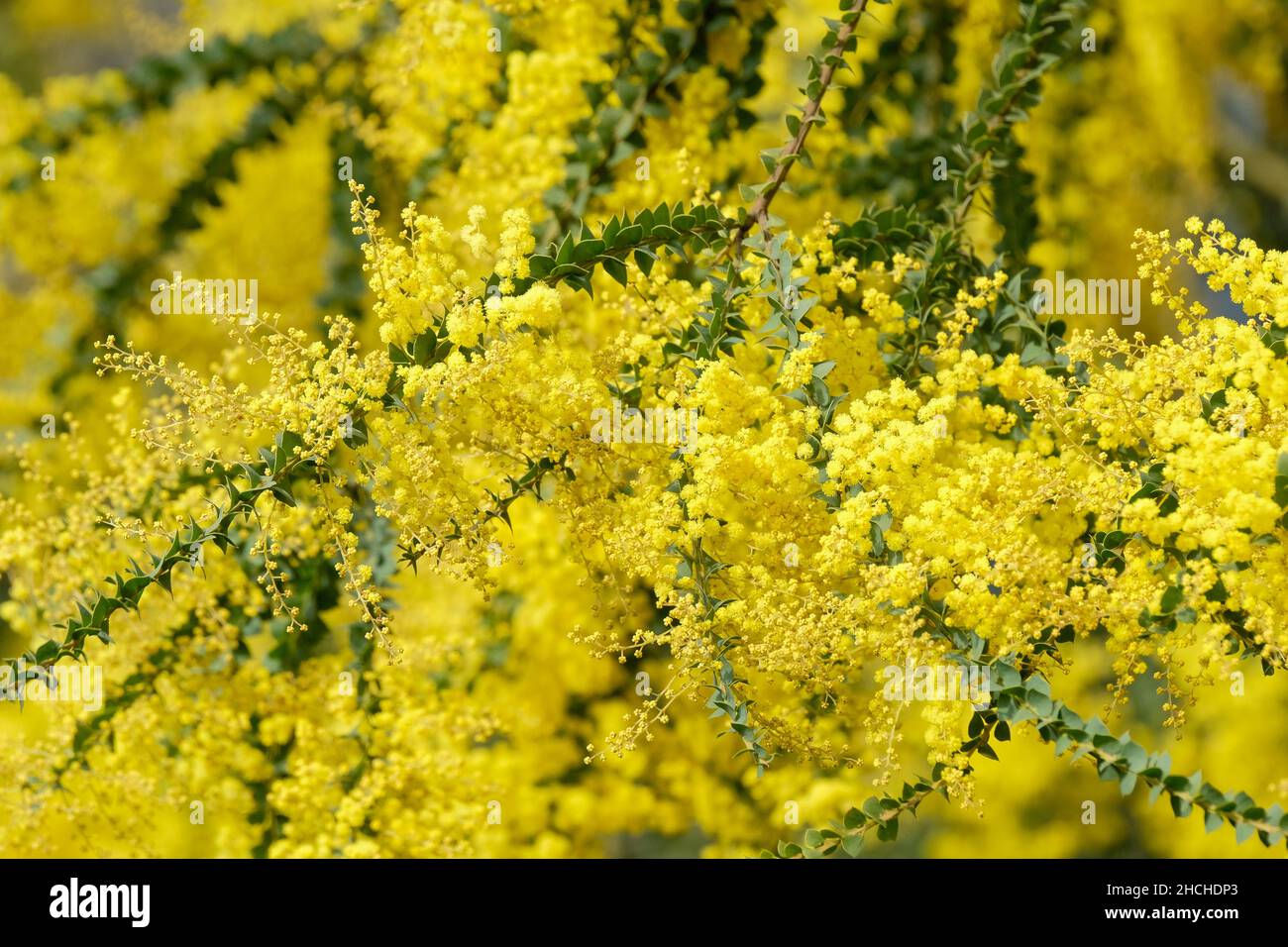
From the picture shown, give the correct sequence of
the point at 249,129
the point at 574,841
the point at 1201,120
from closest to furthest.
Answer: the point at 574,841, the point at 249,129, the point at 1201,120

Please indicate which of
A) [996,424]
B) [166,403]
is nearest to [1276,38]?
[996,424]

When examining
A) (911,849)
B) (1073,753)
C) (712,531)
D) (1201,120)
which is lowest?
(911,849)

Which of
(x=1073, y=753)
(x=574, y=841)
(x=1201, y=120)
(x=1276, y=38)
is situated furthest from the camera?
(x=1201, y=120)

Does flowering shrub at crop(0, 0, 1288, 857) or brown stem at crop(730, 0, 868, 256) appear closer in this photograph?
flowering shrub at crop(0, 0, 1288, 857)

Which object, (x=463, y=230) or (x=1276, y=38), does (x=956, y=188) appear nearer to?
(x=463, y=230)

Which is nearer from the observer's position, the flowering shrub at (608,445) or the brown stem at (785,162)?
the flowering shrub at (608,445)

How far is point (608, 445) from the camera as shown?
3.71 feet

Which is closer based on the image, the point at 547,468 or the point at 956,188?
the point at 547,468

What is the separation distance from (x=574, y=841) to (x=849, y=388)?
30.7 inches

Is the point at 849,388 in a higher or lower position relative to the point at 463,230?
lower

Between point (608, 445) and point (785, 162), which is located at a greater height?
point (785, 162)

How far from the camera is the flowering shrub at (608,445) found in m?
1.04

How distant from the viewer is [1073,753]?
3.18 feet

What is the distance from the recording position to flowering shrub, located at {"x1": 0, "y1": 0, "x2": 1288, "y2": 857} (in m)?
1.04
